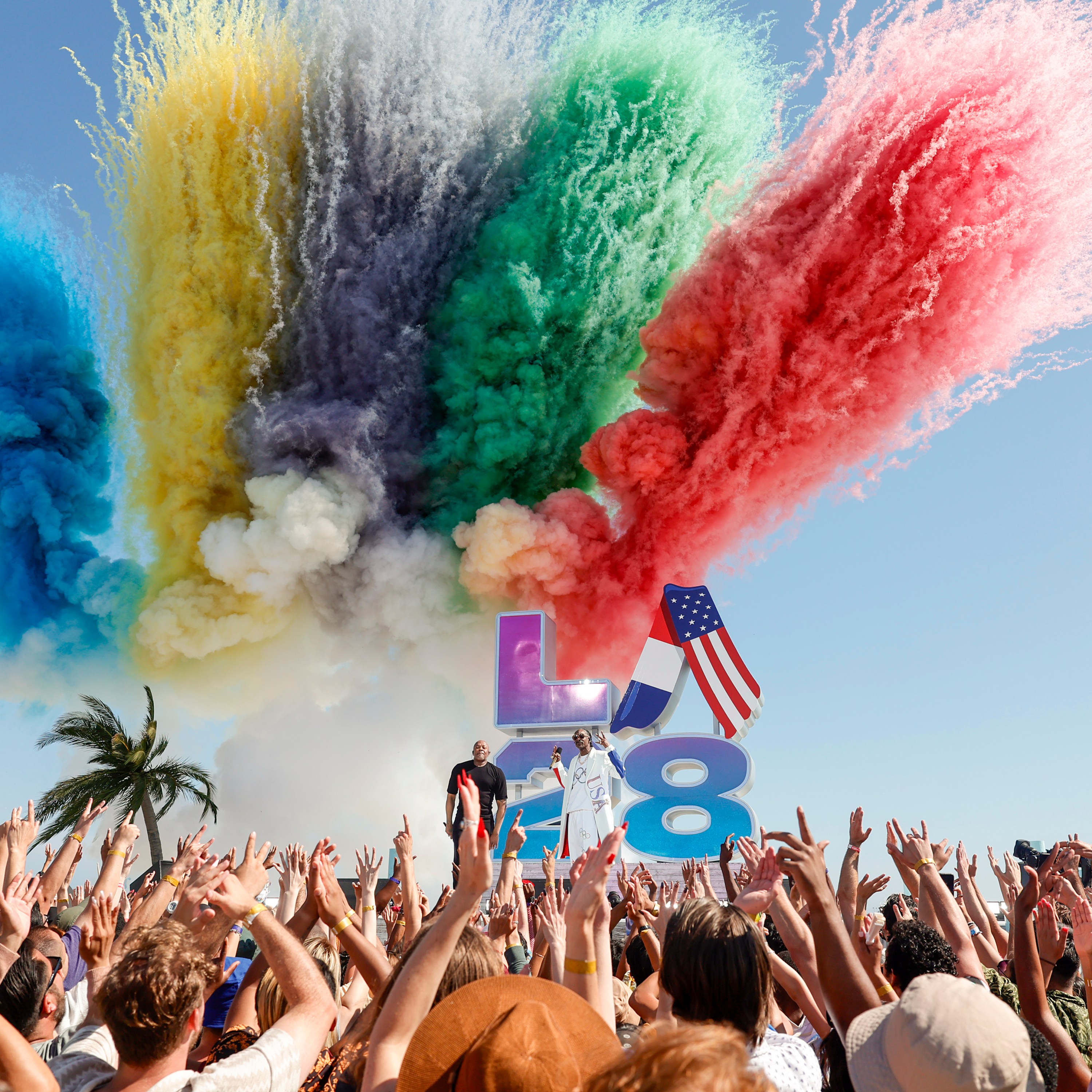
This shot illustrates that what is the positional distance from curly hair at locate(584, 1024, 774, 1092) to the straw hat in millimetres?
422

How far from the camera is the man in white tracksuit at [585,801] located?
14.8 meters

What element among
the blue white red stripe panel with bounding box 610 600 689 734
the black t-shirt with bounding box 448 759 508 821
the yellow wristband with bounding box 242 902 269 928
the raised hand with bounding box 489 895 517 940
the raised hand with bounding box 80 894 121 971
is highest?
the blue white red stripe panel with bounding box 610 600 689 734

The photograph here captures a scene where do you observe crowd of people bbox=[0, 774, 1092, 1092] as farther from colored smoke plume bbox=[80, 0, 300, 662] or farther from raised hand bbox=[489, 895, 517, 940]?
colored smoke plume bbox=[80, 0, 300, 662]

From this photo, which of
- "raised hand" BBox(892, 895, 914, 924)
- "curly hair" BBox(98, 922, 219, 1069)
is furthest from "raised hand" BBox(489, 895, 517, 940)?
"raised hand" BBox(892, 895, 914, 924)

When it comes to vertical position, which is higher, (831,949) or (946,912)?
(946,912)

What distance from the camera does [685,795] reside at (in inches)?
623

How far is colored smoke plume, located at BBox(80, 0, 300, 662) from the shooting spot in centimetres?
1861

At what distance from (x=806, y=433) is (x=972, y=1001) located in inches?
567

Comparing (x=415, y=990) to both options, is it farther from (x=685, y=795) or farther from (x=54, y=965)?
(x=685, y=795)

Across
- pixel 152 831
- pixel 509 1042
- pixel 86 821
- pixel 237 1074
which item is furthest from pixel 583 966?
pixel 152 831

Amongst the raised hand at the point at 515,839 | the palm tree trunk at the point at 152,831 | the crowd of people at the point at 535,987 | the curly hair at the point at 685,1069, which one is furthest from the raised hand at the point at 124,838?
the palm tree trunk at the point at 152,831

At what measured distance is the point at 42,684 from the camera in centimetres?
2155

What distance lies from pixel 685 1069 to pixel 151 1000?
70.5 inches

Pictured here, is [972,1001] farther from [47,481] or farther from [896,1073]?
[47,481]
